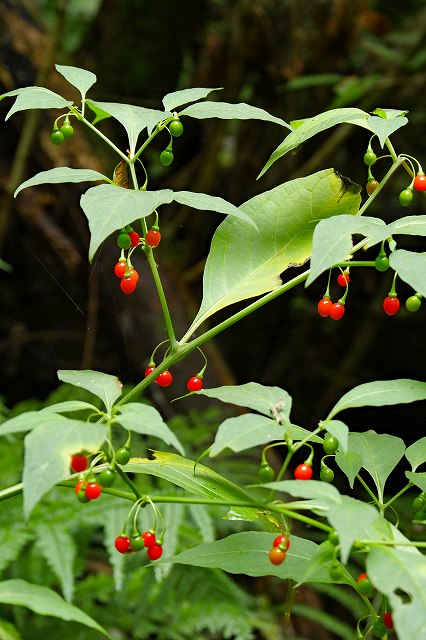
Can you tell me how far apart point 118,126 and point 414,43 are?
115 centimetres

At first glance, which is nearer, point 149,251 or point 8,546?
point 149,251

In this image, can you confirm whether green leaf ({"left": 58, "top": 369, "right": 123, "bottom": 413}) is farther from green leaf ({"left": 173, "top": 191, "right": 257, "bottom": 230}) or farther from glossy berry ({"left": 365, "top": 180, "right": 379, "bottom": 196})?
glossy berry ({"left": 365, "top": 180, "right": 379, "bottom": 196})

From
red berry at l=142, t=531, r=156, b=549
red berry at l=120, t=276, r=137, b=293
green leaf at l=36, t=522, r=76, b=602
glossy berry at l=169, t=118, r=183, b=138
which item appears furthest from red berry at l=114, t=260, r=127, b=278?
green leaf at l=36, t=522, r=76, b=602

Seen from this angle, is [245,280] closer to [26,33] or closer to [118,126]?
[26,33]

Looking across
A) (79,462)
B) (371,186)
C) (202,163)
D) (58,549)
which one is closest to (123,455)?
(79,462)

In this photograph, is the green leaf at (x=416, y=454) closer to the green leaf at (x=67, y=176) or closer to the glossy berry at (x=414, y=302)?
the glossy berry at (x=414, y=302)

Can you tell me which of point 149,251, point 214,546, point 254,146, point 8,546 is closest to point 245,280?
point 149,251

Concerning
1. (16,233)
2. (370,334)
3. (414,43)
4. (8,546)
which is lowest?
(370,334)

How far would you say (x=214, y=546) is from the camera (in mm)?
613

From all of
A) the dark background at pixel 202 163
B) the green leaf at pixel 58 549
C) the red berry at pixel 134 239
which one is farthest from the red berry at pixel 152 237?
the dark background at pixel 202 163

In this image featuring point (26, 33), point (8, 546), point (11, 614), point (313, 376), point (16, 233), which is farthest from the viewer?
point (313, 376)

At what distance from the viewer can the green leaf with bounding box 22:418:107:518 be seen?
0.42m

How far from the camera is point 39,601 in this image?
494 millimetres

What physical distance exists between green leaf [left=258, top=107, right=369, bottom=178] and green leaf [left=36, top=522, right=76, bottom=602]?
93 centimetres
